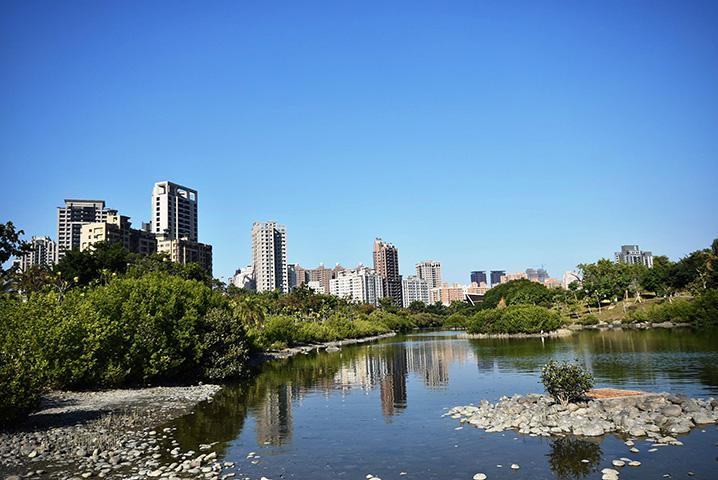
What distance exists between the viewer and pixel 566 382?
28875 mm

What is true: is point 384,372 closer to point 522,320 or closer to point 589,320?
point 522,320

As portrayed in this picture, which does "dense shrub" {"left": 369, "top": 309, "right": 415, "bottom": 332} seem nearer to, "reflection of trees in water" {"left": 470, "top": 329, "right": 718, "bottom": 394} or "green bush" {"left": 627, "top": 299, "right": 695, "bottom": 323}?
"green bush" {"left": 627, "top": 299, "right": 695, "bottom": 323}

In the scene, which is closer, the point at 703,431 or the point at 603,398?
the point at 703,431

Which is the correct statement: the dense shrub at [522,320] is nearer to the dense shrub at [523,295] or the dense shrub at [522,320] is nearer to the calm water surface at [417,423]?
the dense shrub at [523,295]

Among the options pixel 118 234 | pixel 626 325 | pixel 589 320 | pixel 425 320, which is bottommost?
pixel 626 325

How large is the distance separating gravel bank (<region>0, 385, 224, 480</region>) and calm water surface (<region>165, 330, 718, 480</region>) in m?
1.96

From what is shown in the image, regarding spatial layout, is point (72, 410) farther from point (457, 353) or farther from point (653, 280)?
point (653, 280)

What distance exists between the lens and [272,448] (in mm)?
25562

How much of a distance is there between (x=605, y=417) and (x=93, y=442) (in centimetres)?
2368

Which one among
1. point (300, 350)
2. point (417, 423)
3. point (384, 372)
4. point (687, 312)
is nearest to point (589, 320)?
point (687, 312)

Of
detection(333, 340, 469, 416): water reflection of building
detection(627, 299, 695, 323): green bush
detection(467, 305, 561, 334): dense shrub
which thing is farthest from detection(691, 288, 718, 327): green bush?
detection(333, 340, 469, 416): water reflection of building

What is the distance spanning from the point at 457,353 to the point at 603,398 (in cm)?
4771

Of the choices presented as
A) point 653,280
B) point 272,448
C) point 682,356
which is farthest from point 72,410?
point 653,280

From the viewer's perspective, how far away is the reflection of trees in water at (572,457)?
19.9 m
